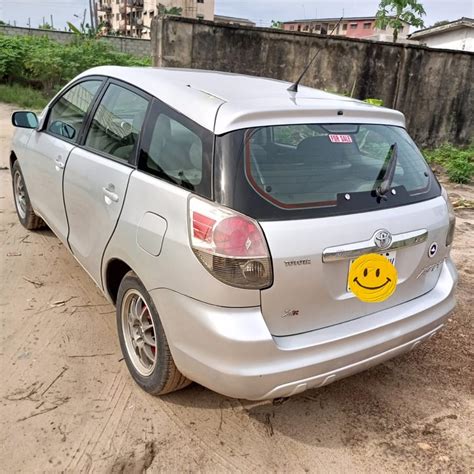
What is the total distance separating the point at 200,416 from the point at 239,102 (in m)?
1.61

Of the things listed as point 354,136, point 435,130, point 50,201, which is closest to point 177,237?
point 354,136

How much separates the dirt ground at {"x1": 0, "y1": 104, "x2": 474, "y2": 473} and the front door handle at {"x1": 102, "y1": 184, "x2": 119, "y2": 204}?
38.7 inches

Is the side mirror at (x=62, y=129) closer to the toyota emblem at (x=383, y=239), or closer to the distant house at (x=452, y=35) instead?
the toyota emblem at (x=383, y=239)

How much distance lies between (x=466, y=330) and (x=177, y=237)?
8.18ft

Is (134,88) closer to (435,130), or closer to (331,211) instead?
(331,211)

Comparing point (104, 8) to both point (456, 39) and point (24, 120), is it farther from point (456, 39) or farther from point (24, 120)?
point (24, 120)

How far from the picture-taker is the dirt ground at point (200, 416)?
2209 mm

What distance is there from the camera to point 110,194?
2643mm

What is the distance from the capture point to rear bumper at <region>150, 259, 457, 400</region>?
197 centimetres

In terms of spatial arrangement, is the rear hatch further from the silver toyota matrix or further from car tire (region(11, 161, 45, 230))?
car tire (region(11, 161, 45, 230))

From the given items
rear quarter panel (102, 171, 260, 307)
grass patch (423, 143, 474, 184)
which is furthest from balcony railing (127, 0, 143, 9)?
rear quarter panel (102, 171, 260, 307)

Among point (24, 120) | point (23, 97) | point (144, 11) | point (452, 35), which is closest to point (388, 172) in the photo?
point (24, 120)

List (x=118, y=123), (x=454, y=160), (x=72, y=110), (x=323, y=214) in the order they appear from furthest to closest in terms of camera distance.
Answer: (x=454, y=160) < (x=72, y=110) < (x=118, y=123) < (x=323, y=214)

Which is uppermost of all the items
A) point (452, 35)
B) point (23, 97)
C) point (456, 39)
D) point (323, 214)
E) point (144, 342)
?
point (452, 35)
